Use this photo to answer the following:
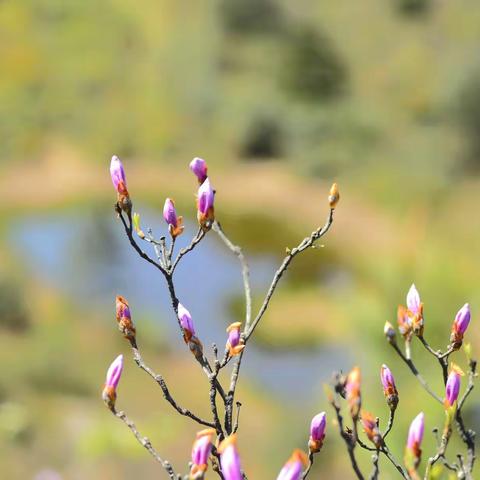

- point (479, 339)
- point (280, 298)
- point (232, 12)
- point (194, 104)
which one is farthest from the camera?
point (232, 12)

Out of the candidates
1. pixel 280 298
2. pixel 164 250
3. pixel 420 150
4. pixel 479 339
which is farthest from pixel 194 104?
pixel 164 250

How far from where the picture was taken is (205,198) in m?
2.38

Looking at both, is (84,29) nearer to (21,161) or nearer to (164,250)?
(21,161)

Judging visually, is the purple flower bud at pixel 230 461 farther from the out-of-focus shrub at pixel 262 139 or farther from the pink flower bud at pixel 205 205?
the out-of-focus shrub at pixel 262 139

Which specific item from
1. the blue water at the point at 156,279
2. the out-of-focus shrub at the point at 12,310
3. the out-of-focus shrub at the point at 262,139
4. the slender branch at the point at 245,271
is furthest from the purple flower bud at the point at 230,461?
the out-of-focus shrub at the point at 262,139

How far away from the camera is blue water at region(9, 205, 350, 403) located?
17.8 m

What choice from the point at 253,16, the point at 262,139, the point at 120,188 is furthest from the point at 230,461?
the point at 253,16

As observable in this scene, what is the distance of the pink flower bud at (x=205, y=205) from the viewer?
2381 mm

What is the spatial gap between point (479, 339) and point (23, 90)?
22.2 m

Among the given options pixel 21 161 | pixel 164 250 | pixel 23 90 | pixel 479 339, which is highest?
pixel 23 90

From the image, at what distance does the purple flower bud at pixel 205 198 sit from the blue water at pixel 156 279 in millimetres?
14535

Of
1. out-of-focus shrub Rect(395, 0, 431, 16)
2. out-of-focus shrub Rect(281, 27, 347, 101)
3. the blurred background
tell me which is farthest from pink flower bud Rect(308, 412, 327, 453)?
out-of-focus shrub Rect(395, 0, 431, 16)

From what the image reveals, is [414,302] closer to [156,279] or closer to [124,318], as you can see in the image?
[124,318]

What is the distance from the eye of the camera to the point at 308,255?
2397cm
